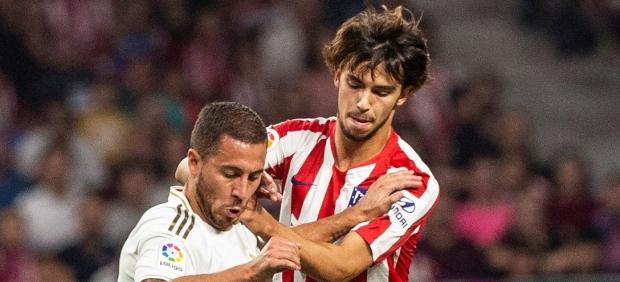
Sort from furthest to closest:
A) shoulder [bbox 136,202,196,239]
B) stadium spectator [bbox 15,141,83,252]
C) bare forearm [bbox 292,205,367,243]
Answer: stadium spectator [bbox 15,141,83,252] → bare forearm [bbox 292,205,367,243] → shoulder [bbox 136,202,196,239]

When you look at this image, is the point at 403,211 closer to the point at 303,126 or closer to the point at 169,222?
the point at 303,126

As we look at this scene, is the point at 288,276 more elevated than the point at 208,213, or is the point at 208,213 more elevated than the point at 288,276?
the point at 208,213

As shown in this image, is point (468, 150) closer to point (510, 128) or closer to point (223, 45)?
point (510, 128)

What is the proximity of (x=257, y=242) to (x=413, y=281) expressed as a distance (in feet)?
11.7

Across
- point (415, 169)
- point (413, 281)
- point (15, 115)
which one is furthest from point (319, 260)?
point (15, 115)

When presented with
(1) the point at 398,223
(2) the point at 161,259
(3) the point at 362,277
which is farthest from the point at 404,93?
(2) the point at 161,259

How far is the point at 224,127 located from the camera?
4.30m

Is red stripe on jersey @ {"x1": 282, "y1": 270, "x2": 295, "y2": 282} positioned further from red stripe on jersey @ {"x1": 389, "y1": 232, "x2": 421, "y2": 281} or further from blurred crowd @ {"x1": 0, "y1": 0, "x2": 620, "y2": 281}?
blurred crowd @ {"x1": 0, "y1": 0, "x2": 620, "y2": 281}

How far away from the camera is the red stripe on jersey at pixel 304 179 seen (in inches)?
207

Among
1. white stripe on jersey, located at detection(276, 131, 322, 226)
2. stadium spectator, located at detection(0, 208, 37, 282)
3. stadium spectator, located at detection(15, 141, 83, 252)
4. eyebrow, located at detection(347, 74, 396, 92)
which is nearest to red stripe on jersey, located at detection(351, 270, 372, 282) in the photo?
white stripe on jersey, located at detection(276, 131, 322, 226)

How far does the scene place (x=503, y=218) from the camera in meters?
8.97

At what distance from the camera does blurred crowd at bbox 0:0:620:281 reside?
862 cm

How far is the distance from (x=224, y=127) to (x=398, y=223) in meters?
1.11

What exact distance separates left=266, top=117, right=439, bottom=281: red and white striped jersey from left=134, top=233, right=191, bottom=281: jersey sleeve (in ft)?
3.36
